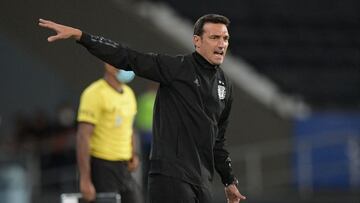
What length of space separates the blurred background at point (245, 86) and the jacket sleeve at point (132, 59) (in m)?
6.19

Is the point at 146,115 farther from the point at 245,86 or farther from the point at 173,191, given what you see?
the point at 173,191

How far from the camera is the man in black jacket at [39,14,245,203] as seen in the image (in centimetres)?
608

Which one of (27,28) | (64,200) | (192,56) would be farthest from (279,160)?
(192,56)

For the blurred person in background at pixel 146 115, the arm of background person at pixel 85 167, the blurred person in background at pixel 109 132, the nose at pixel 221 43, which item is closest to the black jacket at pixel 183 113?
the nose at pixel 221 43

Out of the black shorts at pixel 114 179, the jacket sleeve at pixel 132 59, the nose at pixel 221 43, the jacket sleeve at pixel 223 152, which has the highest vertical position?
the nose at pixel 221 43

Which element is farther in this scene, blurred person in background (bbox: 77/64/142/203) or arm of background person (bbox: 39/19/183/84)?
blurred person in background (bbox: 77/64/142/203)

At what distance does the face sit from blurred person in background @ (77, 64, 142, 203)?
1.86m

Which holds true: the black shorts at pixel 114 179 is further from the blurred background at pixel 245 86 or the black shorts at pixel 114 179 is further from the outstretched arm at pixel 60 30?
the blurred background at pixel 245 86

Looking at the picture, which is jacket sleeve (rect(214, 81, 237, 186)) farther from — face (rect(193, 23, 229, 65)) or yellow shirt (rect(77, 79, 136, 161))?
yellow shirt (rect(77, 79, 136, 161))

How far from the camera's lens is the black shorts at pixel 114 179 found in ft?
26.1

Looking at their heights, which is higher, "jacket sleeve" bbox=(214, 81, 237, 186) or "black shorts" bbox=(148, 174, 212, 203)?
"jacket sleeve" bbox=(214, 81, 237, 186)

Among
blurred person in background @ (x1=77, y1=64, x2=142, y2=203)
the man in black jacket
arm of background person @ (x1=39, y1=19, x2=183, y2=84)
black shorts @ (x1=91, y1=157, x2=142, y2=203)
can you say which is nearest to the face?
the man in black jacket

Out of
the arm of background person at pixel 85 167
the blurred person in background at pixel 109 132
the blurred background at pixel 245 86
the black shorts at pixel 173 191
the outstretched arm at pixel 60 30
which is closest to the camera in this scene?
the outstretched arm at pixel 60 30

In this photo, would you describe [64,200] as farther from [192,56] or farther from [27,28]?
[27,28]
